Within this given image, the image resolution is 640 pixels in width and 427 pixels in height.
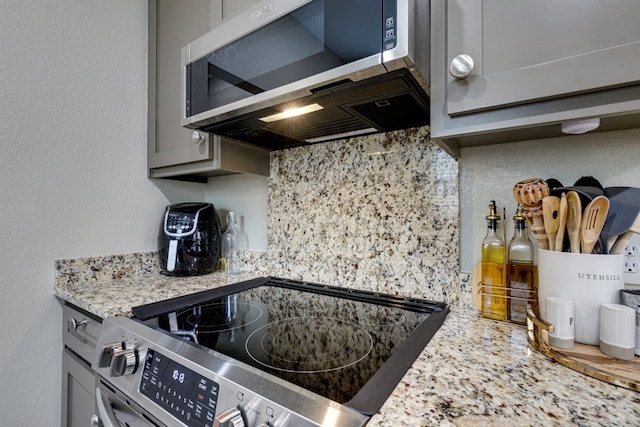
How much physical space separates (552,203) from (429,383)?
0.48m

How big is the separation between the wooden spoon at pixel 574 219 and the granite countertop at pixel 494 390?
0.23m

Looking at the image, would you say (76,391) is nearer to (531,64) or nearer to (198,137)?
(198,137)

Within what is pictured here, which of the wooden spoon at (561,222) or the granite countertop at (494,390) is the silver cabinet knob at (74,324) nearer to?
the granite countertop at (494,390)

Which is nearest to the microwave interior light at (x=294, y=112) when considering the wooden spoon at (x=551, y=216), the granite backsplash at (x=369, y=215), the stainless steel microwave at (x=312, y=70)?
the stainless steel microwave at (x=312, y=70)

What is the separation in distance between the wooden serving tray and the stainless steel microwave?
59cm

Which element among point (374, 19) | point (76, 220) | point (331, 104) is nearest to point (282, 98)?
point (331, 104)

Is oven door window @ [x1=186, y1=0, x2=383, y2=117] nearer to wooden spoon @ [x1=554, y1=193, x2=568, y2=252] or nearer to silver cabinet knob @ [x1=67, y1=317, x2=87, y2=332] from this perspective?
wooden spoon @ [x1=554, y1=193, x2=568, y2=252]

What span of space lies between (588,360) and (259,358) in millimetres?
618

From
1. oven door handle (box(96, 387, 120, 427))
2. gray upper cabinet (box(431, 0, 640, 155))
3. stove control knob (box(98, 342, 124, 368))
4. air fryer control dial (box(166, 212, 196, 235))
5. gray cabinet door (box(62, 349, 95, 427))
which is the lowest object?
gray cabinet door (box(62, 349, 95, 427))

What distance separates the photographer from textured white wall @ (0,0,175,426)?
39.4 inches

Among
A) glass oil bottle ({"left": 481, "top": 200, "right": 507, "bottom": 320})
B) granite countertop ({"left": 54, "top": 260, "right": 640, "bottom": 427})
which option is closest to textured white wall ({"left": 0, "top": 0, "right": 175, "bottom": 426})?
granite countertop ({"left": 54, "top": 260, "right": 640, "bottom": 427})

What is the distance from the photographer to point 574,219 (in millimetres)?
610

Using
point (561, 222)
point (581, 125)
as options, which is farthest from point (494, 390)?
point (581, 125)

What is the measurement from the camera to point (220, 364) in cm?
54
